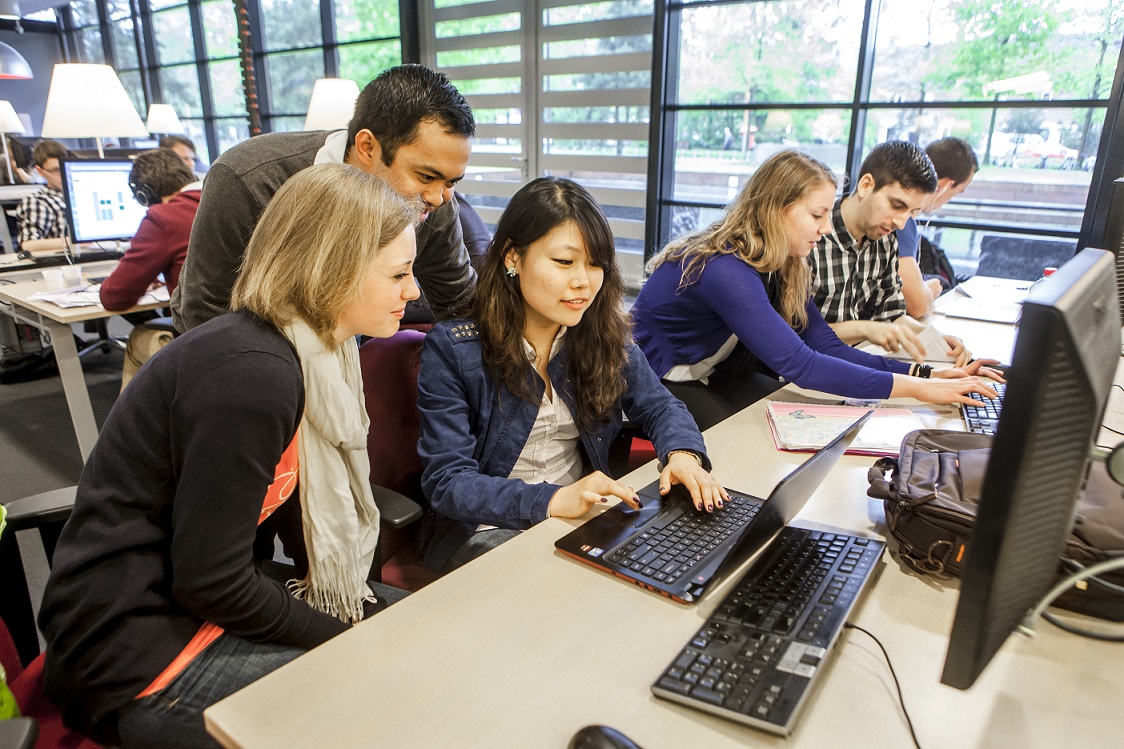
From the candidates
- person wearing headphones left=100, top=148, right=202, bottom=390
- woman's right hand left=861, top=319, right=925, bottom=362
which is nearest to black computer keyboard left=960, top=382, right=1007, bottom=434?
woman's right hand left=861, top=319, right=925, bottom=362

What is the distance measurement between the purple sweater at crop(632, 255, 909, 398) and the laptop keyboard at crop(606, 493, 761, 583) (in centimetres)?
66

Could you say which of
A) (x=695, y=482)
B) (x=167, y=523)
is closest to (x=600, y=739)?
(x=695, y=482)

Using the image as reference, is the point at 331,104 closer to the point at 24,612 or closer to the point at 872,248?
the point at 872,248

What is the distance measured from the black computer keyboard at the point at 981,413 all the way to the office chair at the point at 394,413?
1.16m

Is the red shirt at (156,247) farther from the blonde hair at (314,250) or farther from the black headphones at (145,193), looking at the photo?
the blonde hair at (314,250)

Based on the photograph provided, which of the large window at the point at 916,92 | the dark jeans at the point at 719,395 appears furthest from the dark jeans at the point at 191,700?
the large window at the point at 916,92

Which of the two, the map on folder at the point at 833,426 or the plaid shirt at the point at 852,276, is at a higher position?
the plaid shirt at the point at 852,276

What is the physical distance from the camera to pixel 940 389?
163 centimetres

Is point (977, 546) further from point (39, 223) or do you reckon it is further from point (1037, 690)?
point (39, 223)

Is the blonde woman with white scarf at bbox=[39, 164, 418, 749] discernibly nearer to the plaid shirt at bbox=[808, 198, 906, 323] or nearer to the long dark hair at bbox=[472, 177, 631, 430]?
the long dark hair at bbox=[472, 177, 631, 430]

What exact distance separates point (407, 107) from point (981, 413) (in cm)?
142

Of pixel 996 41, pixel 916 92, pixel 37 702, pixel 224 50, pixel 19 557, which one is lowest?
pixel 37 702

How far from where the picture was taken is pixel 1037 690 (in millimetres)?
780

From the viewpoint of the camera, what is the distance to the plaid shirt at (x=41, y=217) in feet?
13.1
